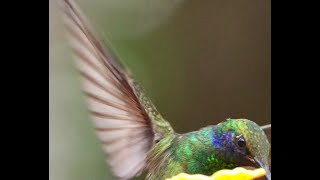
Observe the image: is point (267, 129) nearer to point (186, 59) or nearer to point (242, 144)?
point (242, 144)

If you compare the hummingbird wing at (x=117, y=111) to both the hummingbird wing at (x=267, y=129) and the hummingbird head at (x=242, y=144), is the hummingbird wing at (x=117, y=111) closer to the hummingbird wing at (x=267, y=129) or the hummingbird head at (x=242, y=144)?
the hummingbird head at (x=242, y=144)

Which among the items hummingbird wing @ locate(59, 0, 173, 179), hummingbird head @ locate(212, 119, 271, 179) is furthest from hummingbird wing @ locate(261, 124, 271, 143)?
hummingbird wing @ locate(59, 0, 173, 179)

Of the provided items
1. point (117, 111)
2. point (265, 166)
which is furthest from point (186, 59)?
point (265, 166)

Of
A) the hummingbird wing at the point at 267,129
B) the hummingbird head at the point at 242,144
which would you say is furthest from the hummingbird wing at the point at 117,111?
the hummingbird wing at the point at 267,129

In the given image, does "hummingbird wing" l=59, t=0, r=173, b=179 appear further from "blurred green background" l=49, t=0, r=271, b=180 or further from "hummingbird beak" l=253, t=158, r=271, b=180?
"hummingbird beak" l=253, t=158, r=271, b=180
